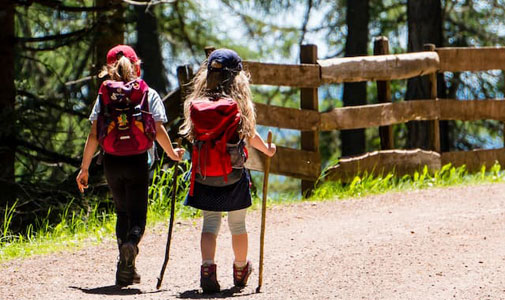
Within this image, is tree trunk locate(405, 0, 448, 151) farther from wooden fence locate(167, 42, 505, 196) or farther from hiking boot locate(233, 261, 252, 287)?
hiking boot locate(233, 261, 252, 287)

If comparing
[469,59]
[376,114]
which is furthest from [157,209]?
[469,59]

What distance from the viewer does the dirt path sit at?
5.46 m

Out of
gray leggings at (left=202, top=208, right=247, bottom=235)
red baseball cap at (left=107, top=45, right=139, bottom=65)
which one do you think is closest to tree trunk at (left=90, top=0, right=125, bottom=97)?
red baseball cap at (left=107, top=45, right=139, bottom=65)

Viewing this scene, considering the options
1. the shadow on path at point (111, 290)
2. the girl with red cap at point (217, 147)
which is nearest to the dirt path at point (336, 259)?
the shadow on path at point (111, 290)

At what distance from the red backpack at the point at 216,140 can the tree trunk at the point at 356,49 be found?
10091mm

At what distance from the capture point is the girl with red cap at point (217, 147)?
537 cm

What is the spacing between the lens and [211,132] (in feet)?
17.6

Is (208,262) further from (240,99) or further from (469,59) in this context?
(469,59)

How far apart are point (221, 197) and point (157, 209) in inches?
116

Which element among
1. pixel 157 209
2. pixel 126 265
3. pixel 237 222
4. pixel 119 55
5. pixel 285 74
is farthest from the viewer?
pixel 285 74

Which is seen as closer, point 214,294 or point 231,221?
point 214,294

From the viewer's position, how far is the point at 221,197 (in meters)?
5.44

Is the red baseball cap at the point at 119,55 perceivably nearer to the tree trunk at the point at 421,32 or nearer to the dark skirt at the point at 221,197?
the dark skirt at the point at 221,197

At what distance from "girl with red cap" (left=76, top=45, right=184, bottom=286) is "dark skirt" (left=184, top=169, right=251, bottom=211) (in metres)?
0.32
